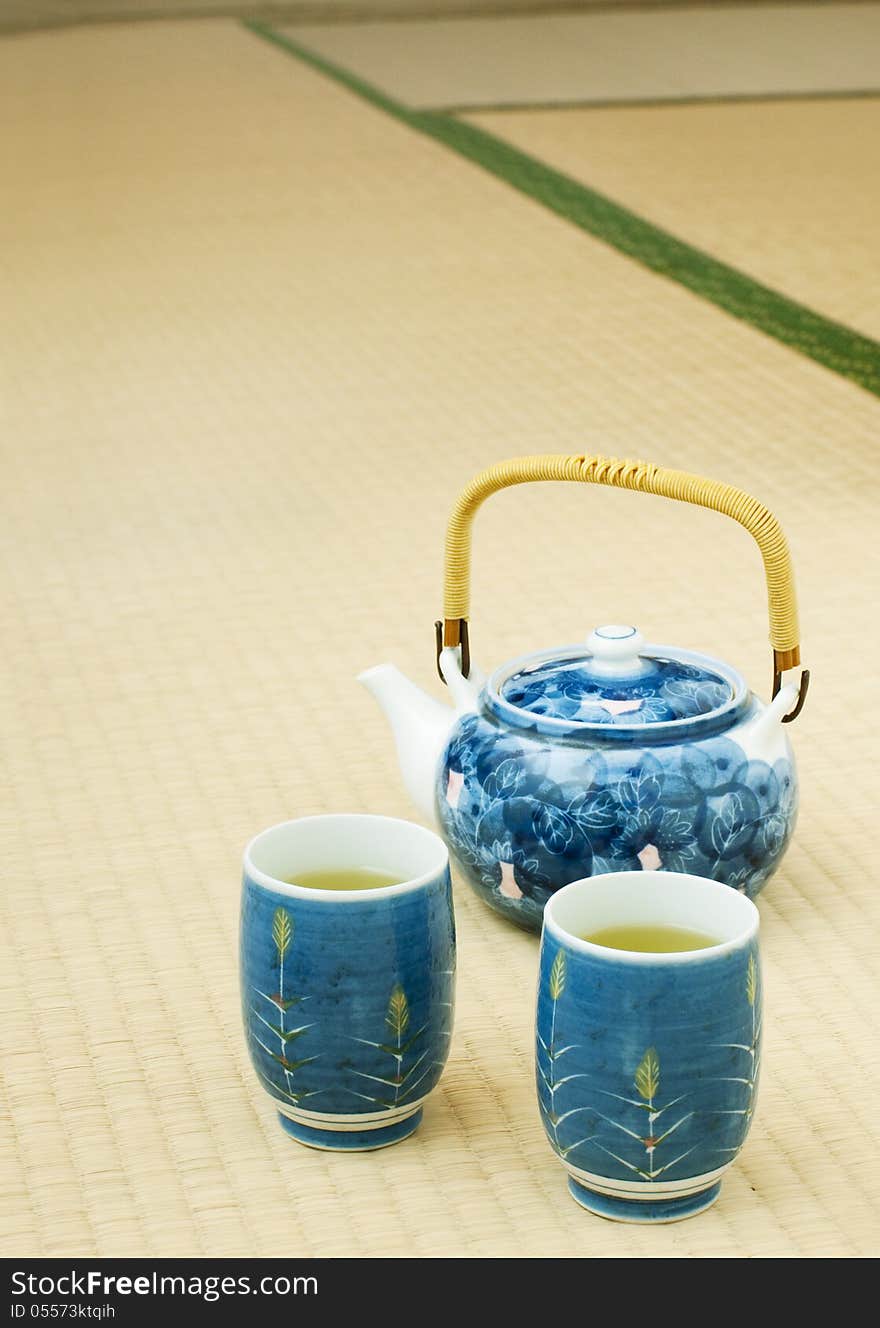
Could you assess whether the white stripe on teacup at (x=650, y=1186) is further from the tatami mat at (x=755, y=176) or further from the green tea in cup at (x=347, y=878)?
the tatami mat at (x=755, y=176)

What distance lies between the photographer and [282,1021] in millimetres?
672

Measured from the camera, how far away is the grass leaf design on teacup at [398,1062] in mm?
671

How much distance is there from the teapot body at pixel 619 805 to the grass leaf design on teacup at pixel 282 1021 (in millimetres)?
188

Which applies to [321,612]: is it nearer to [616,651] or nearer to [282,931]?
[616,651]

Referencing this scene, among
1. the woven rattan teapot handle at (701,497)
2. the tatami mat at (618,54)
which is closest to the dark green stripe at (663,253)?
the tatami mat at (618,54)

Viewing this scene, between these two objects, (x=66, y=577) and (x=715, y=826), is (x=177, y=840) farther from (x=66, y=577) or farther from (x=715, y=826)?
(x=66, y=577)

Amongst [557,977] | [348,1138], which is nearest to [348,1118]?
[348,1138]

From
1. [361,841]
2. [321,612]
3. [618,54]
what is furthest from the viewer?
[618,54]

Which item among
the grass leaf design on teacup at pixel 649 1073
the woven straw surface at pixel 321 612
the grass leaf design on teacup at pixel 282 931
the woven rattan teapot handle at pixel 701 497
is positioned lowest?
the woven straw surface at pixel 321 612

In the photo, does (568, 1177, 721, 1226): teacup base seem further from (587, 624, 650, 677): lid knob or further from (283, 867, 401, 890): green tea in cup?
(587, 624, 650, 677): lid knob

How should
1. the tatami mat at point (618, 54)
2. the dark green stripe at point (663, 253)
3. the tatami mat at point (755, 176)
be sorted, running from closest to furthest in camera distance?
the dark green stripe at point (663, 253) → the tatami mat at point (755, 176) → the tatami mat at point (618, 54)

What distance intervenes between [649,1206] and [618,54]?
3612mm
